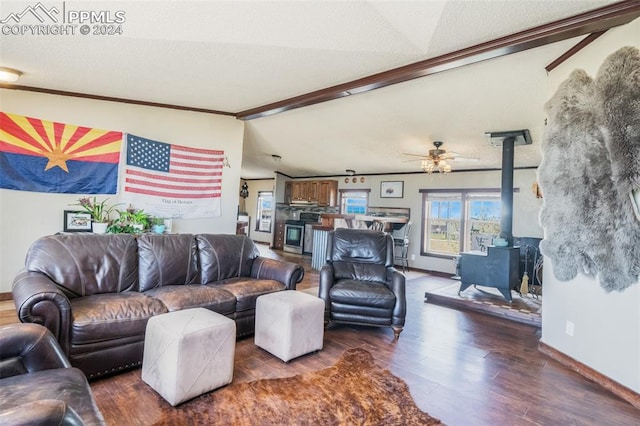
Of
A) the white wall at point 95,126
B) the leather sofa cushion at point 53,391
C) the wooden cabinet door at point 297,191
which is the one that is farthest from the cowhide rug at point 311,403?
the wooden cabinet door at point 297,191

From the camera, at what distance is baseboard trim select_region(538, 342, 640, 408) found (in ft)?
7.18

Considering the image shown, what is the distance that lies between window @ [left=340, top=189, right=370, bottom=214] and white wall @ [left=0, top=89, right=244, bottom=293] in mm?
4244

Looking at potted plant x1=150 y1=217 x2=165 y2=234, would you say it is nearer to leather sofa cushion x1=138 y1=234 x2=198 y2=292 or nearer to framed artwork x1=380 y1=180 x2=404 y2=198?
leather sofa cushion x1=138 y1=234 x2=198 y2=292

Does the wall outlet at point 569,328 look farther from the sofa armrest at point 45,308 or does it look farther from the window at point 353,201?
the window at point 353,201

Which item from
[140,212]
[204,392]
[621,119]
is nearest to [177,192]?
[140,212]

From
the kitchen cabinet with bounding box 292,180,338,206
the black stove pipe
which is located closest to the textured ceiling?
the black stove pipe

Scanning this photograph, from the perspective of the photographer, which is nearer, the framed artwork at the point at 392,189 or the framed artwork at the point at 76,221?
the framed artwork at the point at 76,221

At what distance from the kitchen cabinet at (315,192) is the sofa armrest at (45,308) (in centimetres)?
722

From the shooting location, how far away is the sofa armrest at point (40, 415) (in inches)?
32.3

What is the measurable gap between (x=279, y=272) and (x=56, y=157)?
2899 millimetres

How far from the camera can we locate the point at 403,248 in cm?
724

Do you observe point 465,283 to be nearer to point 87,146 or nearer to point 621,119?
point 621,119

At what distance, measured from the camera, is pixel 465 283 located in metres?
4.74

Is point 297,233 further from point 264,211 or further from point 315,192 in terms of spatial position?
point 264,211
